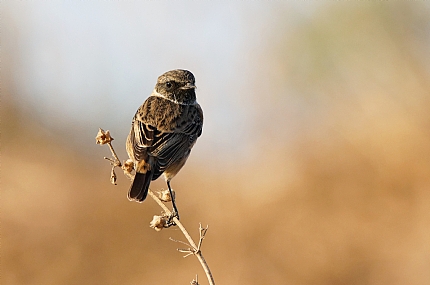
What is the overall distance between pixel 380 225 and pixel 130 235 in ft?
15.3

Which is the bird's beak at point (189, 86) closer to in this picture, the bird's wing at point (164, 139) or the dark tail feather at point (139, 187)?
the bird's wing at point (164, 139)

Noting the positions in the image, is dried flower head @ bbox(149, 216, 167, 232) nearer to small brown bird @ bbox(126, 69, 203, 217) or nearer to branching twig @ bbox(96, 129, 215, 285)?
branching twig @ bbox(96, 129, 215, 285)

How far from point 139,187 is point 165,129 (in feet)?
4.20

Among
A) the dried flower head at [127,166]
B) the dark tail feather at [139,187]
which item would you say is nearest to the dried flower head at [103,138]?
the dried flower head at [127,166]

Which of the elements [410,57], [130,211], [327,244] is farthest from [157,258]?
[410,57]

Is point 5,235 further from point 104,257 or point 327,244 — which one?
point 327,244

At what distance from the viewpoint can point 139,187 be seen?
433 cm

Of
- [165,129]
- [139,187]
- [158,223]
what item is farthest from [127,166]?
[165,129]

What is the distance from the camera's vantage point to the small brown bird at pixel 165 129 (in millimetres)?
4832

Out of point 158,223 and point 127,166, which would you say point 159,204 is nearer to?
point 158,223

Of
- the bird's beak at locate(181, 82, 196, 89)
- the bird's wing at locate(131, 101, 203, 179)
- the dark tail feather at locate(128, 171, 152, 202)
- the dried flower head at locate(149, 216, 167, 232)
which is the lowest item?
the dried flower head at locate(149, 216, 167, 232)

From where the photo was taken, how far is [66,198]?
10547 mm

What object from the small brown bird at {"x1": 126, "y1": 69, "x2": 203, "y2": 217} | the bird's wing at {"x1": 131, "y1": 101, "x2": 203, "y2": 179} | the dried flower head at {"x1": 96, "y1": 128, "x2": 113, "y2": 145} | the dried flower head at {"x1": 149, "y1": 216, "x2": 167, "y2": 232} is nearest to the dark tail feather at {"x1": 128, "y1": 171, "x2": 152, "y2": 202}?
the small brown bird at {"x1": 126, "y1": 69, "x2": 203, "y2": 217}

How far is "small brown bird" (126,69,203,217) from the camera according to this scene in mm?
4832
